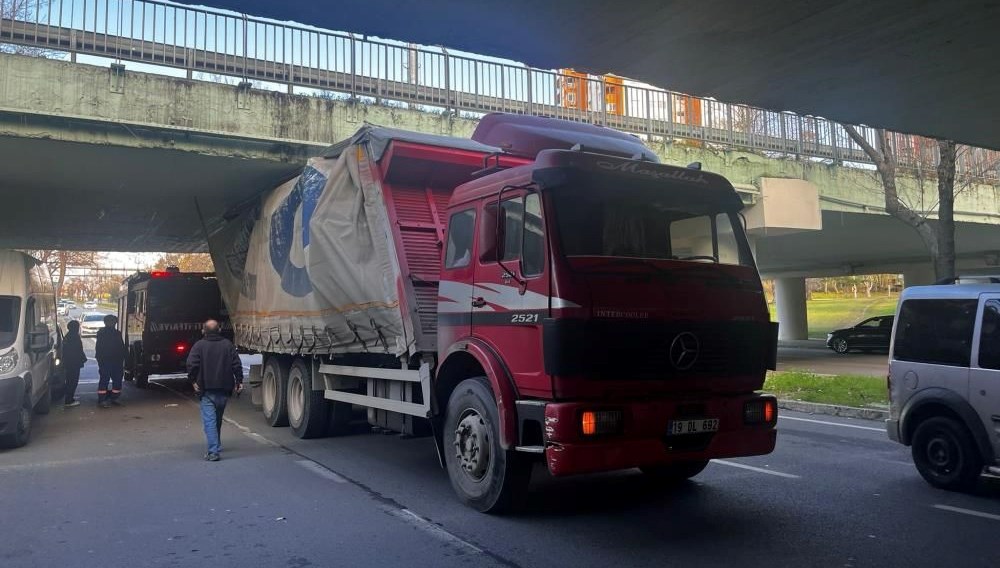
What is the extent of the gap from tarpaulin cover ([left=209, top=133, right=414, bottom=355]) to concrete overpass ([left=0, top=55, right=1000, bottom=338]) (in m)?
1.67

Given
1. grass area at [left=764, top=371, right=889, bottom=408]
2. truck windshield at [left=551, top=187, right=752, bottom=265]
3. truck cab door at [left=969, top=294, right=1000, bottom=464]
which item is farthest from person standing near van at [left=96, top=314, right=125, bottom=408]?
truck cab door at [left=969, top=294, right=1000, bottom=464]

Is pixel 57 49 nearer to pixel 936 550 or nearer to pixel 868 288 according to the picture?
pixel 936 550

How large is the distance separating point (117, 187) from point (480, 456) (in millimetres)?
12235

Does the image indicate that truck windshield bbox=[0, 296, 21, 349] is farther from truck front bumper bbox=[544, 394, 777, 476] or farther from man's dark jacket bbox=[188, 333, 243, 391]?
truck front bumper bbox=[544, 394, 777, 476]

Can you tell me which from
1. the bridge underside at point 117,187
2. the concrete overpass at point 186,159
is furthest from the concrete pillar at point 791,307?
the bridge underside at point 117,187

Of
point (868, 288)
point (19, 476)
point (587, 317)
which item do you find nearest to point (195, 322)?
point (19, 476)

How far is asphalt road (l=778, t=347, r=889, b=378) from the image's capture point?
798 inches

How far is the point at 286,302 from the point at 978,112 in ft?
29.7

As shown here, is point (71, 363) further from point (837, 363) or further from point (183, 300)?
point (837, 363)

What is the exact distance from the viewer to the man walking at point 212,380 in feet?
29.4

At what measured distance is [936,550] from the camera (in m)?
5.26

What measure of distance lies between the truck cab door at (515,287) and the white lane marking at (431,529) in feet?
3.92

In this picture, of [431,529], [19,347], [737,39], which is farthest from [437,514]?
[19,347]

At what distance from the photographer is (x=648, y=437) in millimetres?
5492
